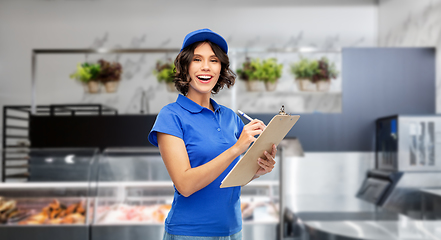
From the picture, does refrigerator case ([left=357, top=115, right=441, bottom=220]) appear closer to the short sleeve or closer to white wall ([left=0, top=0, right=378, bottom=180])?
white wall ([left=0, top=0, right=378, bottom=180])

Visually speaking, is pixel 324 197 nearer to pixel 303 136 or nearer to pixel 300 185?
pixel 300 185

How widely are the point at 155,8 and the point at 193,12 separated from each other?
0.55 meters

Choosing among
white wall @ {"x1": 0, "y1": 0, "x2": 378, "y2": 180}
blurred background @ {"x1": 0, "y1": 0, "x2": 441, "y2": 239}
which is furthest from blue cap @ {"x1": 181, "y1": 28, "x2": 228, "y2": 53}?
white wall @ {"x1": 0, "y1": 0, "x2": 378, "y2": 180}

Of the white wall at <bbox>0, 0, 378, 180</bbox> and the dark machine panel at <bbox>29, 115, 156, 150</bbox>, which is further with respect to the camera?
the white wall at <bbox>0, 0, 378, 180</bbox>

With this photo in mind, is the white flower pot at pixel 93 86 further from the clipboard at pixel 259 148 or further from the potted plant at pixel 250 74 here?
the clipboard at pixel 259 148

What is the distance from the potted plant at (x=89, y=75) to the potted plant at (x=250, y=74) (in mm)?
1327

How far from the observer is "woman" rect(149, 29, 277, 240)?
1023 millimetres

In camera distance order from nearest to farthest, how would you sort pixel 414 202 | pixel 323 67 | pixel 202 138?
pixel 202 138 < pixel 414 202 < pixel 323 67

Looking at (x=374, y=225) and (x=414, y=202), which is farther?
(x=414, y=202)

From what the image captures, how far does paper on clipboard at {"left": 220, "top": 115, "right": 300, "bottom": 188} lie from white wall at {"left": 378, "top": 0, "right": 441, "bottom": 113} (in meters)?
3.08

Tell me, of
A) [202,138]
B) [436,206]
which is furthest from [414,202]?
[202,138]

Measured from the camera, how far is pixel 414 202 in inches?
114

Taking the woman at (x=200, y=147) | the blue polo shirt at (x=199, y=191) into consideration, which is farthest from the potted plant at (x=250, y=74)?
the blue polo shirt at (x=199, y=191)

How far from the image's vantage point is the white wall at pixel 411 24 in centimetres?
338
